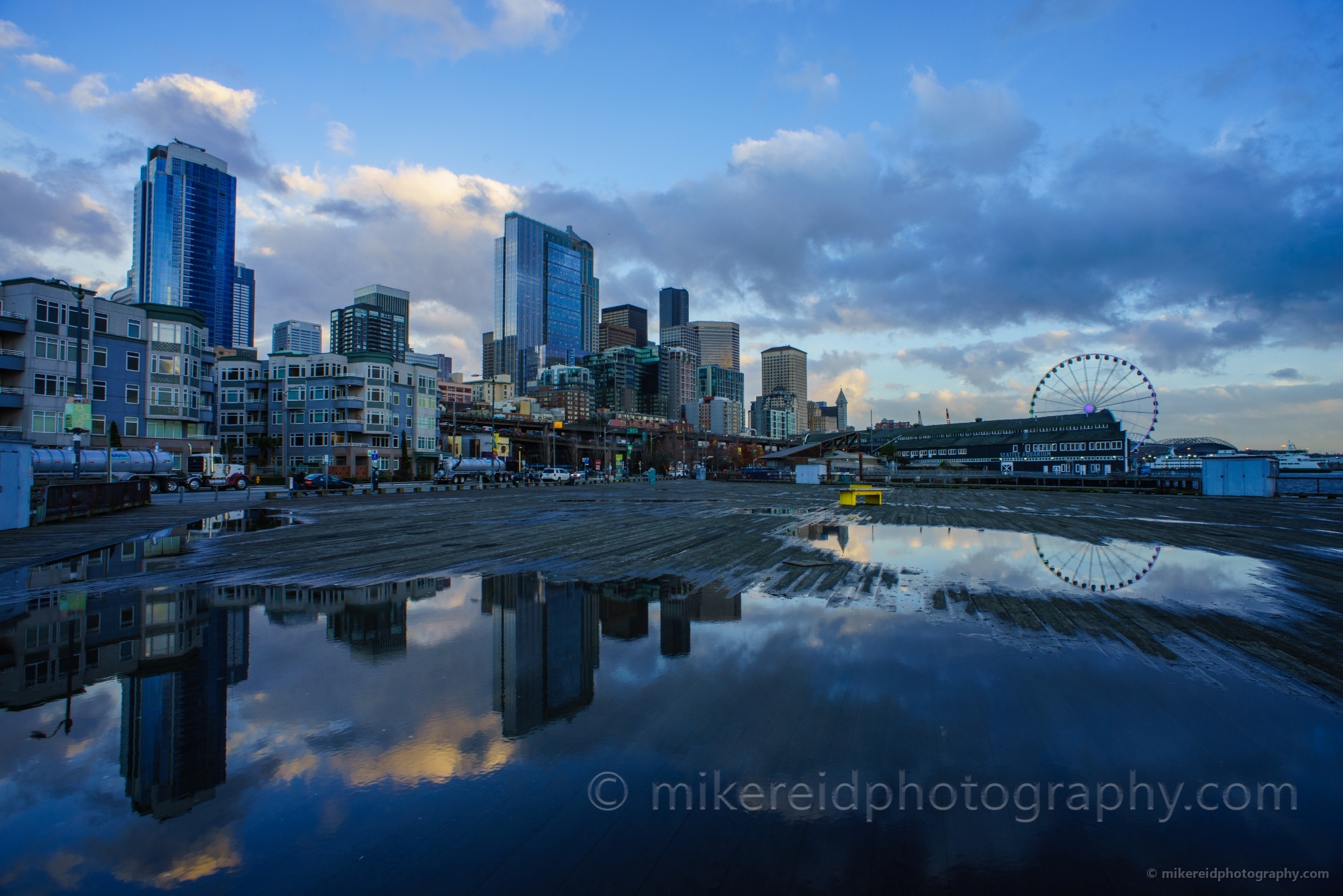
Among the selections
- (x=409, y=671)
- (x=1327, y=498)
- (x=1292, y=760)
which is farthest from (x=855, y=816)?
(x=1327, y=498)

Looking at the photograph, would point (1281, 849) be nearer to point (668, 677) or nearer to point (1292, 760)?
point (1292, 760)

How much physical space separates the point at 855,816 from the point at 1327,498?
54.7 m

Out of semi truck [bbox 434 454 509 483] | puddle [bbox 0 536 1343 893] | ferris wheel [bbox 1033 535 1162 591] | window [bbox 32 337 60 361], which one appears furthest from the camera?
semi truck [bbox 434 454 509 483]

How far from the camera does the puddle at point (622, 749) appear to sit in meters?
3.37

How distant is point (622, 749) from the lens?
4637mm

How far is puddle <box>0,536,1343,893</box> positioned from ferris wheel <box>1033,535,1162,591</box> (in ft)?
11.4

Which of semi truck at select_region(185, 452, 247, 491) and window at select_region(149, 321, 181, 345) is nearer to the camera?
semi truck at select_region(185, 452, 247, 491)

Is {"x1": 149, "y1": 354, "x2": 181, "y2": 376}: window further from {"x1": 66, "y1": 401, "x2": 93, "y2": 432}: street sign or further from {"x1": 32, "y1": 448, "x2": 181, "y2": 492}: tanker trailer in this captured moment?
{"x1": 66, "y1": 401, "x2": 93, "y2": 432}: street sign

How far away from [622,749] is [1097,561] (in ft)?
44.1

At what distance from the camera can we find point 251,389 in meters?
83.8

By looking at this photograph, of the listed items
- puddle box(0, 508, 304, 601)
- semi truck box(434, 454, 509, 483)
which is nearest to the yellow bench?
puddle box(0, 508, 304, 601)

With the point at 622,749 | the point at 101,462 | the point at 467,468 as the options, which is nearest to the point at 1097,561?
the point at 622,749

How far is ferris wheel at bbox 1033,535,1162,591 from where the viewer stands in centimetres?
1148

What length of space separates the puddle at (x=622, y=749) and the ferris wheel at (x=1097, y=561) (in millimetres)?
3460
